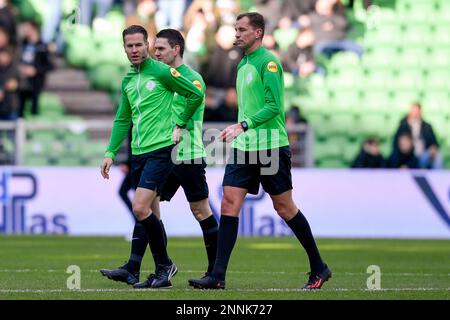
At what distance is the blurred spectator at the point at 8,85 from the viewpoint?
21.2m

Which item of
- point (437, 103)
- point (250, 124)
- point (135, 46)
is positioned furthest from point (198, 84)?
point (437, 103)

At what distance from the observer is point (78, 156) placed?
20.8 m


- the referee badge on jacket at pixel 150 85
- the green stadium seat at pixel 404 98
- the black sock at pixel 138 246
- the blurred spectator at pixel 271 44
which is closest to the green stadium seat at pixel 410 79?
the green stadium seat at pixel 404 98

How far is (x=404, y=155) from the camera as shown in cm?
2092

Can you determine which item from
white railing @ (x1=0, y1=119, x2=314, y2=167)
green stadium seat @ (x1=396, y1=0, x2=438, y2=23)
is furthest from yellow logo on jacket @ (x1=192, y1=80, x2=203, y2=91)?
green stadium seat @ (x1=396, y1=0, x2=438, y2=23)

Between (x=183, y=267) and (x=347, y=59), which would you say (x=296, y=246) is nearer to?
(x=183, y=267)

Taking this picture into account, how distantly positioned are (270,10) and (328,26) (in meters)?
1.23

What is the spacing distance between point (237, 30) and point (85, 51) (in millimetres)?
14155

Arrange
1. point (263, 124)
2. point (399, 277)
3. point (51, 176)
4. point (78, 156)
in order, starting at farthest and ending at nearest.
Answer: point (78, 156) < point (51, 176) < point (399, 277) < point (263, 124)

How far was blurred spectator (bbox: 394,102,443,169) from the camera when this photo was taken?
21109mm

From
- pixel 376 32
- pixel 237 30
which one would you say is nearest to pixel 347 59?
pixel 376 32

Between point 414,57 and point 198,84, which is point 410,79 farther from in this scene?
point 198,84

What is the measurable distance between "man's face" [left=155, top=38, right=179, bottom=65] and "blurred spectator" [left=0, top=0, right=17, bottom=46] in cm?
1214

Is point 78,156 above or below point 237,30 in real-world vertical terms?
below
